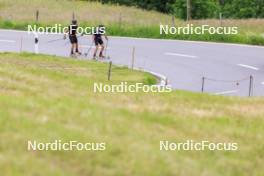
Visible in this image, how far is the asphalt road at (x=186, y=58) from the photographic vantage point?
78.6 ft

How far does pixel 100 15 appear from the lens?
43344 mm

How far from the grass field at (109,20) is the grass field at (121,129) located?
62.2ft

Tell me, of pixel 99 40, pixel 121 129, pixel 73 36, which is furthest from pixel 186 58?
pixel 121 129

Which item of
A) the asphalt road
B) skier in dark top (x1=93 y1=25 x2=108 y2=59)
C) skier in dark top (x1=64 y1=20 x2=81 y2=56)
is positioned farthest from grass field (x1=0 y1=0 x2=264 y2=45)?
skier in dark top (x1=64 y1=20 x2=81 y2=56)

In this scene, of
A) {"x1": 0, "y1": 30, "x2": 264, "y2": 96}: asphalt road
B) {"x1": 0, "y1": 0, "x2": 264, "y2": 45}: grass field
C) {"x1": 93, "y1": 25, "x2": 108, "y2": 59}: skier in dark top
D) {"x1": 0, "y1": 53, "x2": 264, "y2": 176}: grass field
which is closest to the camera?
{"x1": 0, "y1": 53, "x2": 264, "y2": 176}: grass field

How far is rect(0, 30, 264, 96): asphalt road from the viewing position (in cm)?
2395

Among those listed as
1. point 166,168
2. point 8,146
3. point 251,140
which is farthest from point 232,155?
point 8,146

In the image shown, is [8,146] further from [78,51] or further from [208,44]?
[208,44]

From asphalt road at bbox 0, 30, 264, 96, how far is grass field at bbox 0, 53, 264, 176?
743cm

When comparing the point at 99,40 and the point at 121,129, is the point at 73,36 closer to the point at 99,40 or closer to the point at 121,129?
the point at 99,40

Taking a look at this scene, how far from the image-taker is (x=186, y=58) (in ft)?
96.7

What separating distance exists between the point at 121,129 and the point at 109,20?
30113 mm

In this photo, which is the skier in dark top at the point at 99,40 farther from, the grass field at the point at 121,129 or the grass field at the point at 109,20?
the grass field at the point at 121,129

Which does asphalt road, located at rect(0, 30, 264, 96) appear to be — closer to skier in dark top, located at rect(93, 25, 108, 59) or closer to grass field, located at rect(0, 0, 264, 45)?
Result: skier in dark top, located at rect(93, 25, 108, 59)
